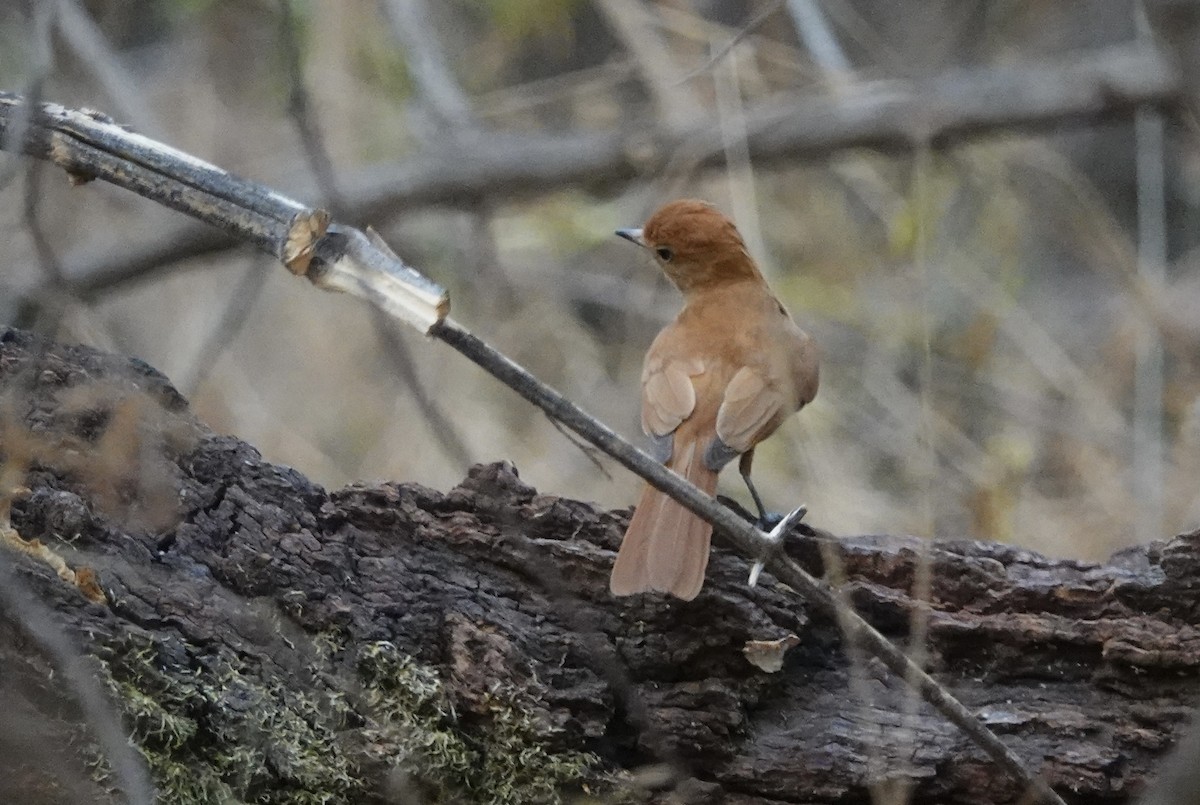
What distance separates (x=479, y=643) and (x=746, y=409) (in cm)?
124

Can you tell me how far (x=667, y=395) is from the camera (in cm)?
385

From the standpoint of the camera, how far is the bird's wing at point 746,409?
12.0 feet

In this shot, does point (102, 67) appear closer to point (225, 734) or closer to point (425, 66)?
point (425, 66)

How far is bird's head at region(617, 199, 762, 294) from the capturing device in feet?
14.4

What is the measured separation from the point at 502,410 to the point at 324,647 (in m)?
5.65

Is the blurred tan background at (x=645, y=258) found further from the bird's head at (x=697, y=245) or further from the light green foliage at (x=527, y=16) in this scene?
the bird's head at (x=697, y=245)

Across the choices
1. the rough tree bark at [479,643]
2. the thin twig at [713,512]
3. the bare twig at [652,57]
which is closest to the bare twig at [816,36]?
the bare twig at [652,57]

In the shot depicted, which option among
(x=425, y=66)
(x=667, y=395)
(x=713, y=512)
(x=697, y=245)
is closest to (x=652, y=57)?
(x=425, y=66)

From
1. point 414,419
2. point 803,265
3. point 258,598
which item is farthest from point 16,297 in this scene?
point 803,265

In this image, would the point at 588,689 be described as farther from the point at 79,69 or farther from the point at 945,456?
the point at 79,69

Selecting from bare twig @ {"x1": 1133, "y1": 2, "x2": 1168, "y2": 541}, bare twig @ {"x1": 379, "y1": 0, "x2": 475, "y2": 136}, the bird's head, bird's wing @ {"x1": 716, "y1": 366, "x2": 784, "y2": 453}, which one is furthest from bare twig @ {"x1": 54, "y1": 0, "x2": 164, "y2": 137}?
bare twig @ {"x1": 1133, "y1": 2, "x2": 1168, "y2": 541}

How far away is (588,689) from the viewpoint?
2.80 meters

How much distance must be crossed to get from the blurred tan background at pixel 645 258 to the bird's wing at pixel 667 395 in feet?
7.31

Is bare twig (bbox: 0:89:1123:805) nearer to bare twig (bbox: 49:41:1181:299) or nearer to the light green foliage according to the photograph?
bare twig (bbox: 49:41:1181:299)
